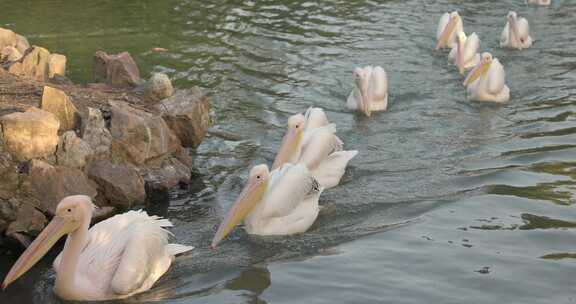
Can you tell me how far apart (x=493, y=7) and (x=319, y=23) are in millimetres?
2947

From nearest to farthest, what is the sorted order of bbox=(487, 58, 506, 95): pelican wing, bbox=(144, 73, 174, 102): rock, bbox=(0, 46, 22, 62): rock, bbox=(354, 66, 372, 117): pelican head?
bbox=(144, 73, 174, 102): rock → bbox=(0, 46, 22, 62): rock → bbox=(354, 66, 372, 117): pelican head → bbox=(487, 58, 506, 95): pelican wing

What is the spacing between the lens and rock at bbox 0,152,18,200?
6066mm

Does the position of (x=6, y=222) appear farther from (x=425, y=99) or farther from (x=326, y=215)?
(x=425, y=99)

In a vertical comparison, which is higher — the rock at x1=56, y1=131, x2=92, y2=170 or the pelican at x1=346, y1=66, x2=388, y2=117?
the rock at x1=56, y1=131, x2=92, y2=170

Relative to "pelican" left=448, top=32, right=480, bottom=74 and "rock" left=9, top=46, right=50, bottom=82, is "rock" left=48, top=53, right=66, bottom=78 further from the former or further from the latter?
"pelican" left=448, top=32, right=480, bottom=74

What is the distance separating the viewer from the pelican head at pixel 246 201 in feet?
19.7

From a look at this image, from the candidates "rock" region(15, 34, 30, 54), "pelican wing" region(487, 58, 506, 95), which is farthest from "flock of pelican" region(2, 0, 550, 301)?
"rock" region(15, 34, 30, 54)

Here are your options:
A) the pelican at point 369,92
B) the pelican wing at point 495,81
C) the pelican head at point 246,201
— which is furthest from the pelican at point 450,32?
the pelican head at point 246,201

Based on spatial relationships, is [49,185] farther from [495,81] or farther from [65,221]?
[495,81]

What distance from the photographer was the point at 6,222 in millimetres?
6027

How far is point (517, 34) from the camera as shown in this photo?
11.7 metres

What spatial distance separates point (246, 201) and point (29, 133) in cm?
Answer: 148

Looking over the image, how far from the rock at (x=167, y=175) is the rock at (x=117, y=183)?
0.23m

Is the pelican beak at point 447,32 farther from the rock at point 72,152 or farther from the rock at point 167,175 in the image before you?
the rock at point 72,152
